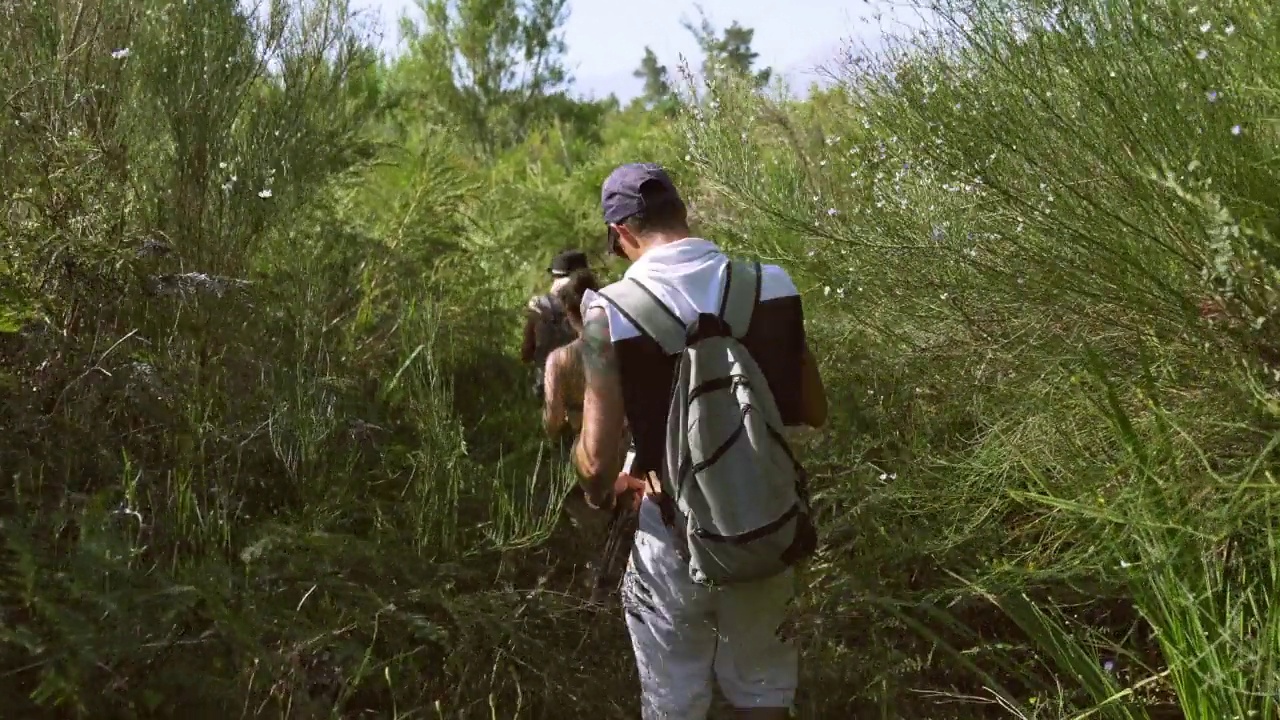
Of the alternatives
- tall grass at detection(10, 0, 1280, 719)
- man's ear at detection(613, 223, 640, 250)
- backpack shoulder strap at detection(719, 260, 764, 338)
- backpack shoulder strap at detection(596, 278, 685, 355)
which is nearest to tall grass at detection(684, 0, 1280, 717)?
tall grass at detection(10, 0, 1280, 719)

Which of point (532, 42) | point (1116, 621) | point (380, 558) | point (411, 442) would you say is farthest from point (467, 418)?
point (532, 42)

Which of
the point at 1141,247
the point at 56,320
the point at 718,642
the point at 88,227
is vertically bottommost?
the point at 718,642

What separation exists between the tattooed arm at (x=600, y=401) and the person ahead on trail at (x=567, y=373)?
0.09 m

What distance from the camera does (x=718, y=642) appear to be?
233 cm

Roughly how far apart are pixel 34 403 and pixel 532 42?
44.6 feet

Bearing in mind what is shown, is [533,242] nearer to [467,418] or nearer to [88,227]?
[467,418]

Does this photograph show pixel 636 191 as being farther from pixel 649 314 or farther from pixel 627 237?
pixel 649 314

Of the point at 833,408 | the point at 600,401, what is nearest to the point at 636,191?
the point at 600,401

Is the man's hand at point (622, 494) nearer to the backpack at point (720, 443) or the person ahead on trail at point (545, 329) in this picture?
the backpack at point (720, 443)

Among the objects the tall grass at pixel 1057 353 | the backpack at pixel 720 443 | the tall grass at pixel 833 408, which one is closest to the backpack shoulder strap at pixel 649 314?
the backpack at pixel 720 443

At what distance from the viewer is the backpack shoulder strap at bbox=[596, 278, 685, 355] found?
7.10 feet

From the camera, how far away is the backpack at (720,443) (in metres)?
2.17

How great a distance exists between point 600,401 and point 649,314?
190 mm

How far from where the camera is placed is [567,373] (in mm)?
3402
